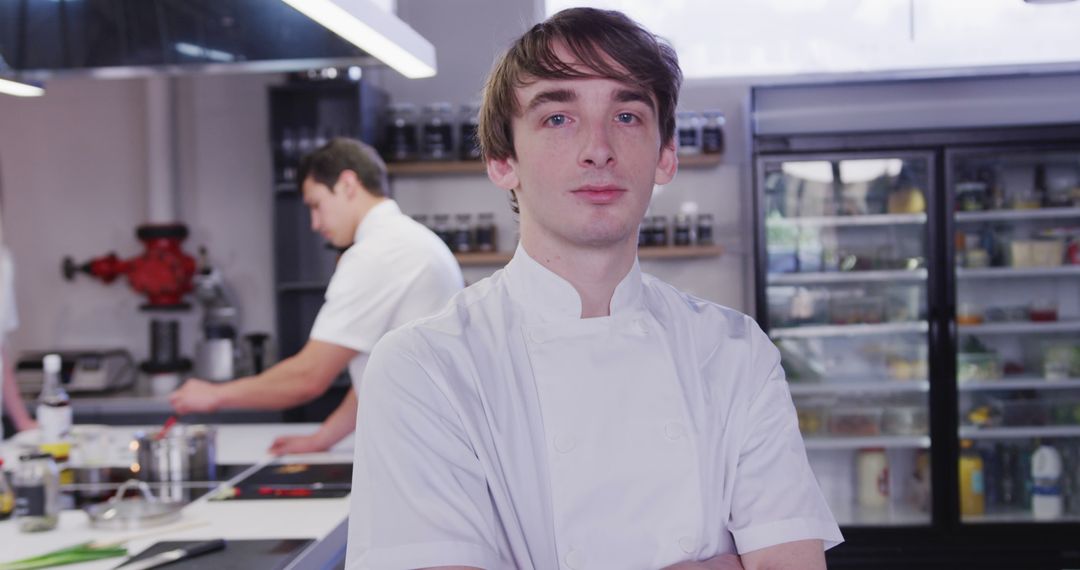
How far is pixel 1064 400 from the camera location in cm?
489

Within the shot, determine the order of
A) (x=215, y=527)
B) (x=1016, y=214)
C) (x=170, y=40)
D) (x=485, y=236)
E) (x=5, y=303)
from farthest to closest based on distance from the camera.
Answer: (x=485, y=236), (x=1016, y=214), (x=5, y=303), (x=170, y=40), (x=215, y=527)

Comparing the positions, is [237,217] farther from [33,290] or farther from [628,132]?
[628,132]

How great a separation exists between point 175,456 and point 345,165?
1048 millimetres

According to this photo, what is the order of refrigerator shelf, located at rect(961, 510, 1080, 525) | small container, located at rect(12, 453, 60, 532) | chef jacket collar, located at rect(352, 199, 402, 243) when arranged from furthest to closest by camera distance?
refrigerator shelf, located at rect(961, 510, 1080, 525), chef jacket collar, located at rect(352, 199, 402, 243), small container, located at rect(12, 453, 60, 532)

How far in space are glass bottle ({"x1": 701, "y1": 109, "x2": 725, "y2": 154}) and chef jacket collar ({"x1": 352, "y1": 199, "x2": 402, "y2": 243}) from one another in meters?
1.99

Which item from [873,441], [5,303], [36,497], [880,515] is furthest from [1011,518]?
[5,303]

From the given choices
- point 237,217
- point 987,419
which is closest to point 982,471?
point 987,419

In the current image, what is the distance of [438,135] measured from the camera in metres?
4.98

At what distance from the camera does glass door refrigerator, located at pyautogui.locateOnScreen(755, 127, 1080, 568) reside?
183 inches

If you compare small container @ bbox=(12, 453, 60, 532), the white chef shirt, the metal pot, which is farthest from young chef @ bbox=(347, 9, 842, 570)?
the white chef shirt

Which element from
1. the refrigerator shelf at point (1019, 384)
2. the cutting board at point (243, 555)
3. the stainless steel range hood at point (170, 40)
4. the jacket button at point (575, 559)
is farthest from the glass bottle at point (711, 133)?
the jacket button at point (575, 559)

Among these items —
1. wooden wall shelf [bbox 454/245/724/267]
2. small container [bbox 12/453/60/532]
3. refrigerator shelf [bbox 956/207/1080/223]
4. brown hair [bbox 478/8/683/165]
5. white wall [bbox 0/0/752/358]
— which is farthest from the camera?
white wall [bbox 0/0/752/358]

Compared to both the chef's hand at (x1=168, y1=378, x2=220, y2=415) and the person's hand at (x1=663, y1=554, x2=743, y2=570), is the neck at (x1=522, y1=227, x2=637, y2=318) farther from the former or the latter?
the chef's hand at (x1=168, y1=378, x2=220, y2=415)

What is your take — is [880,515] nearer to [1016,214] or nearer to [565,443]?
[1016,214]
